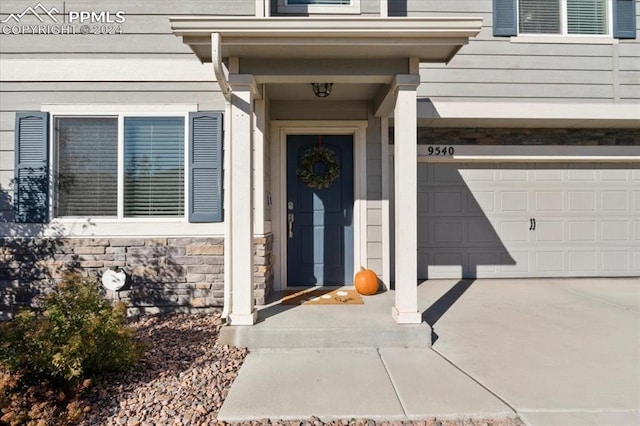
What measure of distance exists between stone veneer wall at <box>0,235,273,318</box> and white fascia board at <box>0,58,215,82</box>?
71.6 inches

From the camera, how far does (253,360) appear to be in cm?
292

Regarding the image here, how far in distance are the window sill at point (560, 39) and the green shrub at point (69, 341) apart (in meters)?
5.49

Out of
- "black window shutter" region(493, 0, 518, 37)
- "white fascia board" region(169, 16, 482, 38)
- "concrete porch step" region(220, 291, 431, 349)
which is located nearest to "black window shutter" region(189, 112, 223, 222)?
"white fascia board" region(169, 16, 482, 38)

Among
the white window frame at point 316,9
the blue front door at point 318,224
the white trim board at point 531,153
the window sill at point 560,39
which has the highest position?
the white window frame at point 316,9

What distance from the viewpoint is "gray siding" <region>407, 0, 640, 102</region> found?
187 inches

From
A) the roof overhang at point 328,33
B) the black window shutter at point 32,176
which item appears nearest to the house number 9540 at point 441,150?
the roof overhang at point 328,33

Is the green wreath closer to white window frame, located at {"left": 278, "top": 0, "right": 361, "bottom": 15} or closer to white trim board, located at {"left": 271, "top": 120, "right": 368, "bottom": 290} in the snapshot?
white trim board, located at {"left": 271, "top": 120, "right": 368, "bottom": 290}

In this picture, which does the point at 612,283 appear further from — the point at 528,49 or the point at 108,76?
Answer: the point at 108,76

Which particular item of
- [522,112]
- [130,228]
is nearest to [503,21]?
[522,112]

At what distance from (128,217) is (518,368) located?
4.01 metres

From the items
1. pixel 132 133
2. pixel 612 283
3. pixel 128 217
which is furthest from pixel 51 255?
pixel 612 283

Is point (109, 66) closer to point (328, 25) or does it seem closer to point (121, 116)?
point (121, 116)

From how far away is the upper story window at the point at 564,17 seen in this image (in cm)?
488

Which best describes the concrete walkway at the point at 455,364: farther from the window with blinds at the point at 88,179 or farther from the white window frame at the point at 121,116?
the window with blinds at the point at 88,179
